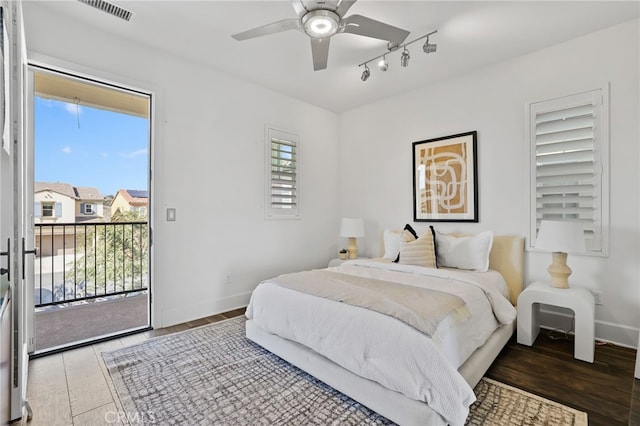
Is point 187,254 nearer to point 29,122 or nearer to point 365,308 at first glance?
point 29,122

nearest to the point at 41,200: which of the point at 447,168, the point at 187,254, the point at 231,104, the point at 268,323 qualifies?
the point at 187,254

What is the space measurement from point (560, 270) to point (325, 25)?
8.93 feet

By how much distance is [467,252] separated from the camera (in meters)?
3.13

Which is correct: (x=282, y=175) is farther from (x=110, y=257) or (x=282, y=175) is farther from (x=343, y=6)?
(x=110, y=257)

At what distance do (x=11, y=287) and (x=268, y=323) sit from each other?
1549 mm

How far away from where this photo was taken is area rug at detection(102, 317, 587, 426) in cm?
172

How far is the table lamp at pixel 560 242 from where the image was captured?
2479 mm

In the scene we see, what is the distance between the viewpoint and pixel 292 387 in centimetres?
202

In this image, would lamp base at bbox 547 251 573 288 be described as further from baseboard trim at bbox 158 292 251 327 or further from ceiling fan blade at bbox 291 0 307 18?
baseboard trim at bbox 158 292 251 327

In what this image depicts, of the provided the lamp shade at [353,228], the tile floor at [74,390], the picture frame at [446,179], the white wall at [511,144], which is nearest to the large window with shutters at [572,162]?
the white wall at [511,144]

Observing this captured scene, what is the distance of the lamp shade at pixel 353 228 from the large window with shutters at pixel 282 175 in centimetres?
70

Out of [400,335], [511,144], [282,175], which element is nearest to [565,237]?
[511,144]

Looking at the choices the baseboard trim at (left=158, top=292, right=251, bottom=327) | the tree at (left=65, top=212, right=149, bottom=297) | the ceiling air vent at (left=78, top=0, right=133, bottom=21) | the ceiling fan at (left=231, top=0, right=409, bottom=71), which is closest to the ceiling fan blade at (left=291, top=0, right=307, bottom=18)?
the ceiling fan at (left=231, top=0, right=409, bottom=71)

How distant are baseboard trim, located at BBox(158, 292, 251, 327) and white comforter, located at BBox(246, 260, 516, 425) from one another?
996mm
